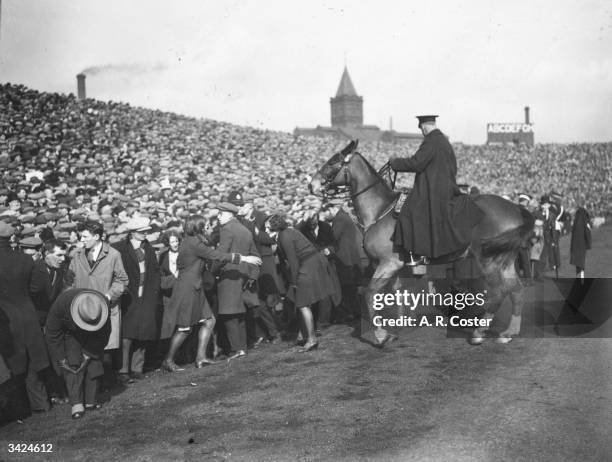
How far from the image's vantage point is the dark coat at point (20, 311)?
6863mm

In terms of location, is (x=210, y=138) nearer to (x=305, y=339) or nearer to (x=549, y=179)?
(x=305, y=339)

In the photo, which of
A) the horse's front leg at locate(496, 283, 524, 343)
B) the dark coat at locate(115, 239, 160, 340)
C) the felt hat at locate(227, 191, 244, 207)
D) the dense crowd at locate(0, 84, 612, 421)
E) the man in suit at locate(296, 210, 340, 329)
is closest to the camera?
the dense crowd at locate(0, 84, 612, 421)

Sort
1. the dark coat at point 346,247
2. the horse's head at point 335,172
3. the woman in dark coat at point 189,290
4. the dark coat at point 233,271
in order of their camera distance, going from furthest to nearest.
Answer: the dark coat at point 346,247 → the horse's head at point 335,172 → the dark coat at point 233,271 → the woman in dark coat at point 189,290

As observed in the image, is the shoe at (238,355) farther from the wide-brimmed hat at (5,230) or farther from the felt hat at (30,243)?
the wide-brimmed hat at (5,230)

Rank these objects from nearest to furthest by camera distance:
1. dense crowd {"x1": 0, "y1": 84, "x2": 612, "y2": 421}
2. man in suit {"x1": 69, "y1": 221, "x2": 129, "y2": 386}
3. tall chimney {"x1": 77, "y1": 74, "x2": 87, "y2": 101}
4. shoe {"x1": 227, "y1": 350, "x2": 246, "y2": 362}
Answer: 1. dense crowd {"x1": 0, "y1": 84, "x2": 612, "y2": 421}
2. man in suit {"x1": 69, "y1": 221, "x2": 129, "y2": 386}
3. shoe {"x1": 227, "y1": 350, "x2": 246, "y2": 362}
4. tall chimney {"x1": 77, "y1": 74, "x2": 87, "y2": 101}

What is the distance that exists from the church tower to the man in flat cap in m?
122

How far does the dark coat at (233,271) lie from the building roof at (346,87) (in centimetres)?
12215

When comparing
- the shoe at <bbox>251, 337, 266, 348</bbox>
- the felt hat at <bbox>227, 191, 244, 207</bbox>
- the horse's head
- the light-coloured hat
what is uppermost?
the horse's head

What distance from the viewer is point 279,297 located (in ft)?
36.0

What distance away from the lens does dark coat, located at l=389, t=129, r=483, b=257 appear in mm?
8406

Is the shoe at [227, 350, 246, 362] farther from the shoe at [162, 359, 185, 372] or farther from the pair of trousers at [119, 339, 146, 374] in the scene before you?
the pair of trousers at [119, 339, 146, 374]

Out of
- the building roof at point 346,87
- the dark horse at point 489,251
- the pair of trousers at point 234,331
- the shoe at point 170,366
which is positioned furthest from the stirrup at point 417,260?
the building roof at point 346,87

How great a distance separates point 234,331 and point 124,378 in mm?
1645

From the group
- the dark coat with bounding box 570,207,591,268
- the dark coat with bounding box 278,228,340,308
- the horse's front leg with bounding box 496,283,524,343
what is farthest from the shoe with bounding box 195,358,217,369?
the dark coat with bounding box 570,207,591,268
